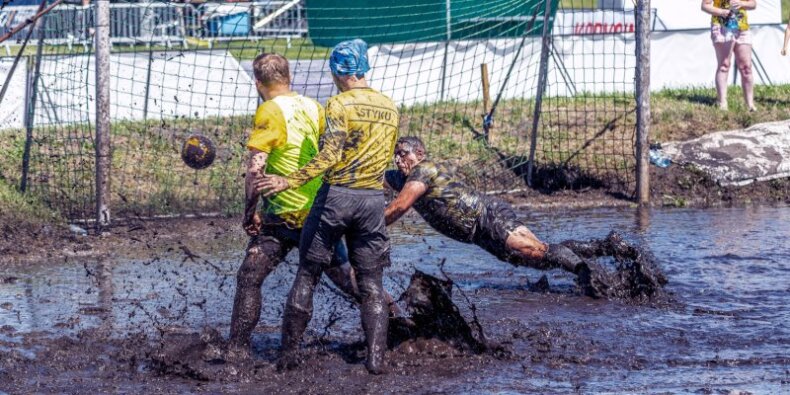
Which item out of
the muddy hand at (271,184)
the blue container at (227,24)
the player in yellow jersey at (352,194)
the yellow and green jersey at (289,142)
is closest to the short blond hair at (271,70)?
the yellow and green jersey at (289,142)

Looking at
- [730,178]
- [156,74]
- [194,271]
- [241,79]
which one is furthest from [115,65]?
[730,178]

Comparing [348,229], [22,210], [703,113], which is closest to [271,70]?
[348,229]

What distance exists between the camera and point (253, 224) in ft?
21.6

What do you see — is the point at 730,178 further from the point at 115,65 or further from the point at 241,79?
the point at 115,65

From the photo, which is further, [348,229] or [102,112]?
[102,112]

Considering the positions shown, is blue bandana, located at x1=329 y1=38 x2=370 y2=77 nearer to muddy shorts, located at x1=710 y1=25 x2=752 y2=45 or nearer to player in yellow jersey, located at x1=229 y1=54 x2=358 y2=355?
player in yellow jersey, located at x1=229 y1=54 x2=358 y2=355

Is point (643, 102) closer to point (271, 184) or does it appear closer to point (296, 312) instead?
point (296, 312)

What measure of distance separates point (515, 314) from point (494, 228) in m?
0.72

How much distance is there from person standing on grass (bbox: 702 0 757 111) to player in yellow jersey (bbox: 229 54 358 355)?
9167mm

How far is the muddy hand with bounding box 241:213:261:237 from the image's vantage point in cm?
655

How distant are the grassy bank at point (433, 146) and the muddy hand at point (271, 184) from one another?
18.3 ft

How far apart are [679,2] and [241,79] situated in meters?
7.08

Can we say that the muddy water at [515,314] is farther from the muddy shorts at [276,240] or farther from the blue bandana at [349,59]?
the blue bandana at [349,59]

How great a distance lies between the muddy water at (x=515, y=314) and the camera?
Answer: 6.35 m
